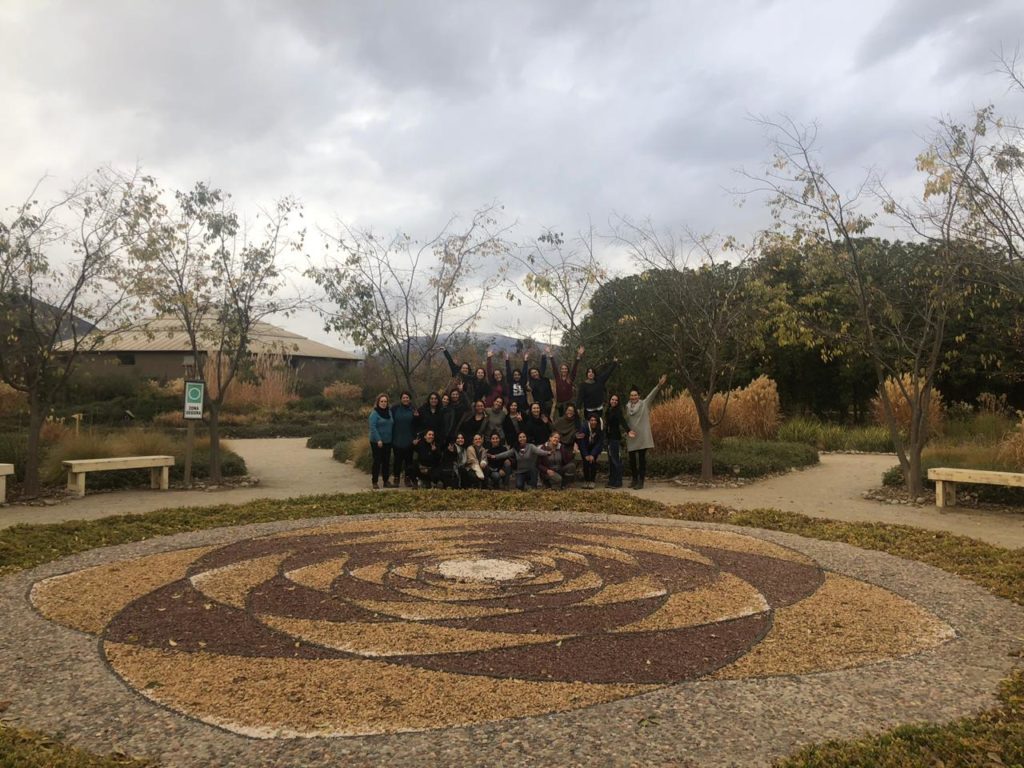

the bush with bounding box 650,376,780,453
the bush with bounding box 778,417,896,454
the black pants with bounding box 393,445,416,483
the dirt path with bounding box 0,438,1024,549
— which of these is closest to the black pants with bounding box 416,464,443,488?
the black pants with bounding box 393,445,416,483

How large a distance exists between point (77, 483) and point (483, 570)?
24.0ft

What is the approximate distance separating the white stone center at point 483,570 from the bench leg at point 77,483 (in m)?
6.83

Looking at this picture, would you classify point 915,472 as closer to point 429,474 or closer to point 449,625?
point 429,474

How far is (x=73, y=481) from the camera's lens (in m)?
10.3

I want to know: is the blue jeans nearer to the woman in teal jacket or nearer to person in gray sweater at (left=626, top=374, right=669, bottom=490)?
person in gray sweater at (left=626, top=374, right=669, bottom=490)

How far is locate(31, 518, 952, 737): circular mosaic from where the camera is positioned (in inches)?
135

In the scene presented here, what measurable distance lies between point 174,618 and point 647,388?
1944 cm

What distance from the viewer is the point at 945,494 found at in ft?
30.4

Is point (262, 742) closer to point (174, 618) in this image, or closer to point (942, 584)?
point (174, 618)

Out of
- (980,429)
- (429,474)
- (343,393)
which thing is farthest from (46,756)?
(343,393)

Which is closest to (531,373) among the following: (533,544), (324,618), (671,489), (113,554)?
(671,489)

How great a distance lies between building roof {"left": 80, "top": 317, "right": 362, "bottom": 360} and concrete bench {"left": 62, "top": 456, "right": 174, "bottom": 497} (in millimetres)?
1635

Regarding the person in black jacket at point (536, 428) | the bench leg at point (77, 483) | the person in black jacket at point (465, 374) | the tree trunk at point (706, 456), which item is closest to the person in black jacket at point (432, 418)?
the person in black jacket at point (465, 374)

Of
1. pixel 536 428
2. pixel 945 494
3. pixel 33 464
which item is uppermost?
pixel 536 428
